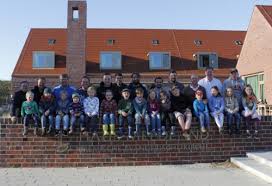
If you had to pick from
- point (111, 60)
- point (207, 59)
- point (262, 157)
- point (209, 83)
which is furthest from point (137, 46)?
point (262, 157)

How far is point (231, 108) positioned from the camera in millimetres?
10727

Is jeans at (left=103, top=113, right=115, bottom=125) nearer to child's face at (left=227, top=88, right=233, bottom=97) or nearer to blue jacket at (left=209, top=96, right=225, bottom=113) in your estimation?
blue jacket at (left=209, top=96, right=225, bottom=113)

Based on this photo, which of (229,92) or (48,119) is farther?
(229,92)

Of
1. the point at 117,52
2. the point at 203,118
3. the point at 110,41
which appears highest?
the point at 110,41

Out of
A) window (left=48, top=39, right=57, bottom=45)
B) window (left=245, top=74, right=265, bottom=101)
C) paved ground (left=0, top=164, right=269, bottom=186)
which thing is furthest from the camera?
window (left=48, top=39, right=57, bottom=45)

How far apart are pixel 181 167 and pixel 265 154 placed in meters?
1.97

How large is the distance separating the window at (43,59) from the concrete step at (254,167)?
93.3ft

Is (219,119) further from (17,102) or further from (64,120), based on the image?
(17,102)

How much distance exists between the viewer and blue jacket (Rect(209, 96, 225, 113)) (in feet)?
35.1

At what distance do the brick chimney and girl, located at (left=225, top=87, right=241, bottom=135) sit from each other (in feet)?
81.4

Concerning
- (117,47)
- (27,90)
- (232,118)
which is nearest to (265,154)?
(232,118)

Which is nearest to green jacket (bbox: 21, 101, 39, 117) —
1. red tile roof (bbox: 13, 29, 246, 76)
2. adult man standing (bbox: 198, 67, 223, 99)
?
adult man standing (bbox: 198, 67, 223, 99)

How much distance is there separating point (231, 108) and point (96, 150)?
334cm

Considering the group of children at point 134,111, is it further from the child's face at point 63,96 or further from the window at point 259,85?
the window at point 259,85
